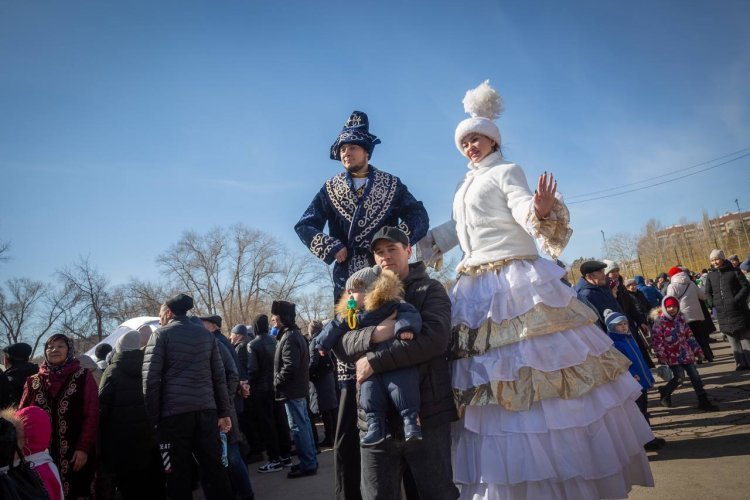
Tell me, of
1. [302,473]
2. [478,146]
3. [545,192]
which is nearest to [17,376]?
[302,473]

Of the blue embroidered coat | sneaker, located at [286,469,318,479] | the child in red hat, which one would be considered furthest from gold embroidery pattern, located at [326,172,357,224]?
the child in red hat

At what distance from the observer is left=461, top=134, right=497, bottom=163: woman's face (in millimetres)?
2920

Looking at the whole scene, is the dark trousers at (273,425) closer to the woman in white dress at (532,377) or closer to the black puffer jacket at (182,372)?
the black puffer jacket at (182,372)

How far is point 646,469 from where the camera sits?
2338 mm

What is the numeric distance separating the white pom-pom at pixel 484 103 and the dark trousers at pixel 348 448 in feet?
6.34

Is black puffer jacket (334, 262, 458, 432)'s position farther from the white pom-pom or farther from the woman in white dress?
the white pom-pom

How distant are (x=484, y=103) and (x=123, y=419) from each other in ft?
14.2

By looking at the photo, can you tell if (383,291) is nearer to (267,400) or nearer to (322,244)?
(322,244)

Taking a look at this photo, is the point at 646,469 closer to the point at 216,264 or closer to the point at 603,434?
the point at 603,434

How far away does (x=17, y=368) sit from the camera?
5.35m

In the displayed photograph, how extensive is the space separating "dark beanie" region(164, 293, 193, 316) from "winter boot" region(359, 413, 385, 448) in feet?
8.75

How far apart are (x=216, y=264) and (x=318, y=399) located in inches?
1370

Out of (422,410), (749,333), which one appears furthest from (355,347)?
(749,333)

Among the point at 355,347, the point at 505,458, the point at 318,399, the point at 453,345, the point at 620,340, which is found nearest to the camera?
the point at 505,458
